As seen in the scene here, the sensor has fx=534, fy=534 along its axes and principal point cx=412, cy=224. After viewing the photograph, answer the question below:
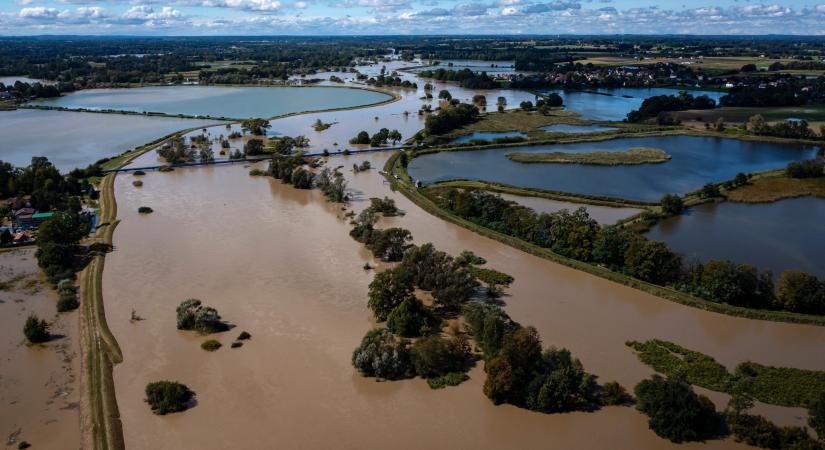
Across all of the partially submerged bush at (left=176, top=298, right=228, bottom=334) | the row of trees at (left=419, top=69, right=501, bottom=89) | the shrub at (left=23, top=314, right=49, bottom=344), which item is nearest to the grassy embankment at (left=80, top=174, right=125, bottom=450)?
the shrub at (left=23, top=314, right=49, bottom=344)

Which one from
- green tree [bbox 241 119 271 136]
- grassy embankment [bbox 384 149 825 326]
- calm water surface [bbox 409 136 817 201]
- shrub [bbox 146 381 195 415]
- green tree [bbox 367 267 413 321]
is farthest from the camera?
green tree [bbox 241 119 271 136]

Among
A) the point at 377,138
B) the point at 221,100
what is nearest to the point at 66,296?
the point at 377,138

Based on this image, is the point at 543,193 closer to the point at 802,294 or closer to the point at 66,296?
the point at 802,294

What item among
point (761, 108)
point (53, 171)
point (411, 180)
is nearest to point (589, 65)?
point (761, 108)

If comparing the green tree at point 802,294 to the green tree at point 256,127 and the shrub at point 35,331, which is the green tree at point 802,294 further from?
the green tree at point 256,127

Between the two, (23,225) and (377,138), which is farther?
(377,138)

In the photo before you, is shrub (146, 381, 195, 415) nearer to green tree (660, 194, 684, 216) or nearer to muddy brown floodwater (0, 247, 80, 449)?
muddy brown floodwater (0, 247, 80, 449)

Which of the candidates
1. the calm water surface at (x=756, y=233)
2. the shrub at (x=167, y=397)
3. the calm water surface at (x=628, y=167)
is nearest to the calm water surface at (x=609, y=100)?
the calm water surface at (x=628, y=167)
